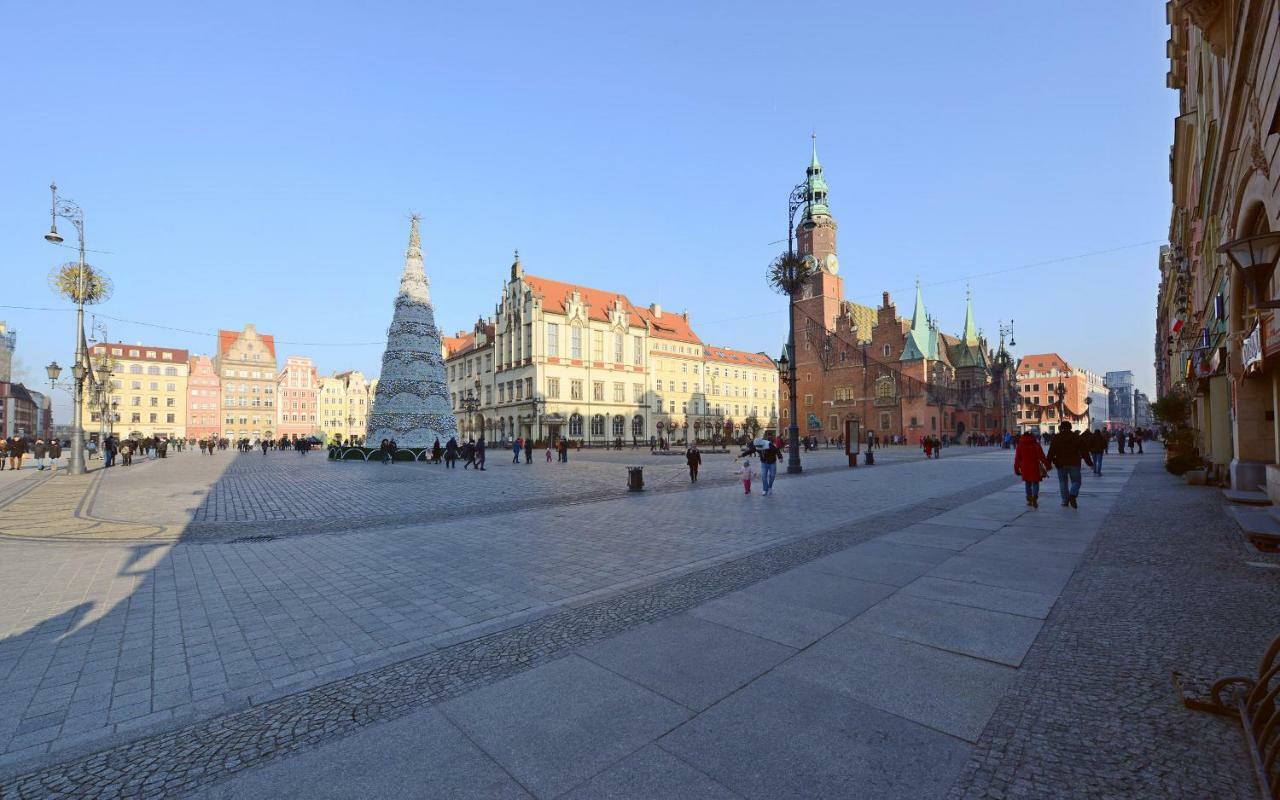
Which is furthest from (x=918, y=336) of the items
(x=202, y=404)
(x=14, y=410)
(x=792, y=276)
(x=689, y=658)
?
(x=14, y=410)

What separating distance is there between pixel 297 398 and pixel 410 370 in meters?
83.9

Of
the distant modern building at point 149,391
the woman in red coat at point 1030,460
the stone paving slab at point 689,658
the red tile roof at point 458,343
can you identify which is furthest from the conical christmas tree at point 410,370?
the distant modern building at point 149,391

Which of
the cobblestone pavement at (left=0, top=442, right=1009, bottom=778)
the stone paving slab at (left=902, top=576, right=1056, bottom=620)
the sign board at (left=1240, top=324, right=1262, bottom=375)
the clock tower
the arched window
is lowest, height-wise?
the cobblestone pavement at (left=0, top=442, right=1009, bottom=778)

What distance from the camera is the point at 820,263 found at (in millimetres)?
68812

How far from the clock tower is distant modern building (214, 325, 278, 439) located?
92338 millimetres

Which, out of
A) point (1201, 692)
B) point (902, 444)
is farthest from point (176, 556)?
point (902, 444)

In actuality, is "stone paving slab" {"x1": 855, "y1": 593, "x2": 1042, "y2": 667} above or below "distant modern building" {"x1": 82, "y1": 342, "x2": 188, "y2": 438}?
below

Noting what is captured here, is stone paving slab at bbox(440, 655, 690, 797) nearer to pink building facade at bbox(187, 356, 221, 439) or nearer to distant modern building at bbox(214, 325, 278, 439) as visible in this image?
distant modern building at bbox(214, 325, 278, 439)

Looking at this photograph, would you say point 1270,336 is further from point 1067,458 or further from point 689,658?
point 689,658

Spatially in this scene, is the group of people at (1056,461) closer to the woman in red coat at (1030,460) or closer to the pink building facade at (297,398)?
the woman in red coat at (1030,460)

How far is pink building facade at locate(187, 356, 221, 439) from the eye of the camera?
9500 cm

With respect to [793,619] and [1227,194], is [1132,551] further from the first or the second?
[1227,194]

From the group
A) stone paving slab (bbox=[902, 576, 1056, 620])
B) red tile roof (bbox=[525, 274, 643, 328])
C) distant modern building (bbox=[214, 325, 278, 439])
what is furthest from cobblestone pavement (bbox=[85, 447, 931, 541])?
distant modern building (bbox=[214, 325, 278, 439])

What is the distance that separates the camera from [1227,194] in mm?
10750
